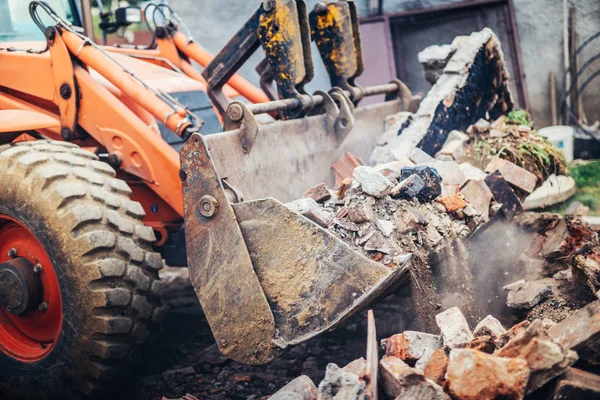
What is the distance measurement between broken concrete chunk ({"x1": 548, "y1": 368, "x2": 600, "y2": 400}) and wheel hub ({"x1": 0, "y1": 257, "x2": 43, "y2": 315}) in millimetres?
2594

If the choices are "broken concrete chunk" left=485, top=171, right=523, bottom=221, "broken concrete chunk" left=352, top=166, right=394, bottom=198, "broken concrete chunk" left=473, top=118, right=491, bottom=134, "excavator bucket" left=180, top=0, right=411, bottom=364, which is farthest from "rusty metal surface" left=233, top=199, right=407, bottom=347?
"broken concrete chunk" left=473, top=118, right=491, bottom=134

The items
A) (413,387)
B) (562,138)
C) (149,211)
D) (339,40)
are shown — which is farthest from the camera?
(562,138)

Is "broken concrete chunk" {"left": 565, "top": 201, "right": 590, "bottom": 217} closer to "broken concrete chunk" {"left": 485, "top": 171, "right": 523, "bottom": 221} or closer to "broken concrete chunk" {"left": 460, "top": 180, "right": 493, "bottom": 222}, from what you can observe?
"broken concrete chunk" {"left": 485, "top": 171, "right": 523, "bottom": 221}

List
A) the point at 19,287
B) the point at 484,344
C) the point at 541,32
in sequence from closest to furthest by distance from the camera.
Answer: the point at 484,344, the point at 19,287, the point at 541,32

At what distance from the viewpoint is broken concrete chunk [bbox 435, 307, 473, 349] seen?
8.26ft

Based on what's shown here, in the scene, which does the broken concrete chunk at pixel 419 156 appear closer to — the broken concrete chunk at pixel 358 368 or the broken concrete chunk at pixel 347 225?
the broken concrete chunk at pixel 347 225

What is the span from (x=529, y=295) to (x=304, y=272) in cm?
124

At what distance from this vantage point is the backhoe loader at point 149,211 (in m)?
2.69

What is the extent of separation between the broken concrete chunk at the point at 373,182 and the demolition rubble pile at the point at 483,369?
30.4 inches

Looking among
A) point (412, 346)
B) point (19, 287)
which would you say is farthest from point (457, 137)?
point (19, 287)

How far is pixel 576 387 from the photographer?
2.10 m

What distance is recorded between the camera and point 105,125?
3.63 m

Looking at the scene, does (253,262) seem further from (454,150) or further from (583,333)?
(454,150)

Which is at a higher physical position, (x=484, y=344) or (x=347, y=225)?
(x=347, y=225)
